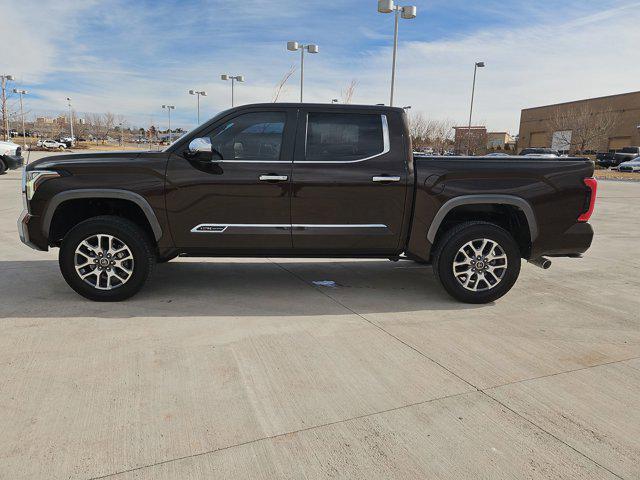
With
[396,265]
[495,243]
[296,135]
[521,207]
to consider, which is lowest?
[396,265]

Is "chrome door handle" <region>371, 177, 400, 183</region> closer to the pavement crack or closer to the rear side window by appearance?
the rear side window

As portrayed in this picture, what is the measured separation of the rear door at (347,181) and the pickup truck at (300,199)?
0.01m

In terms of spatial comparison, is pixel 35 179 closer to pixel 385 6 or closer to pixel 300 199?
pixel 300 199

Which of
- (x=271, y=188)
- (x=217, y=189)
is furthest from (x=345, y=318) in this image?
(x=217, y=189)

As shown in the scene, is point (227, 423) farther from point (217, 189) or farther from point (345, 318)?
point (217, 189)

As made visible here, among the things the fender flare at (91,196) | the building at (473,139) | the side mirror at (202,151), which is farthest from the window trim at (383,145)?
the building at (473,139)

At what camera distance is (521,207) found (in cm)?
471

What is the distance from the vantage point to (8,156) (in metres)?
18.4

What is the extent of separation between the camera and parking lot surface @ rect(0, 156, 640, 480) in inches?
94.3

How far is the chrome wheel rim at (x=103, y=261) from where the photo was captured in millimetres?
4555

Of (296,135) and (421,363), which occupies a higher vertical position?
(296,135)

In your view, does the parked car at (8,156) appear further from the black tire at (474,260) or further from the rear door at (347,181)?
the black tire at (474,260)

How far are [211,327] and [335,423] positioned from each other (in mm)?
1701

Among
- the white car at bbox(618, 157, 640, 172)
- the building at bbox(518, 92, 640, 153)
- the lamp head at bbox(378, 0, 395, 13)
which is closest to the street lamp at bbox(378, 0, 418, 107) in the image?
the lamp head at bbox(378, 0, 395, 13)
